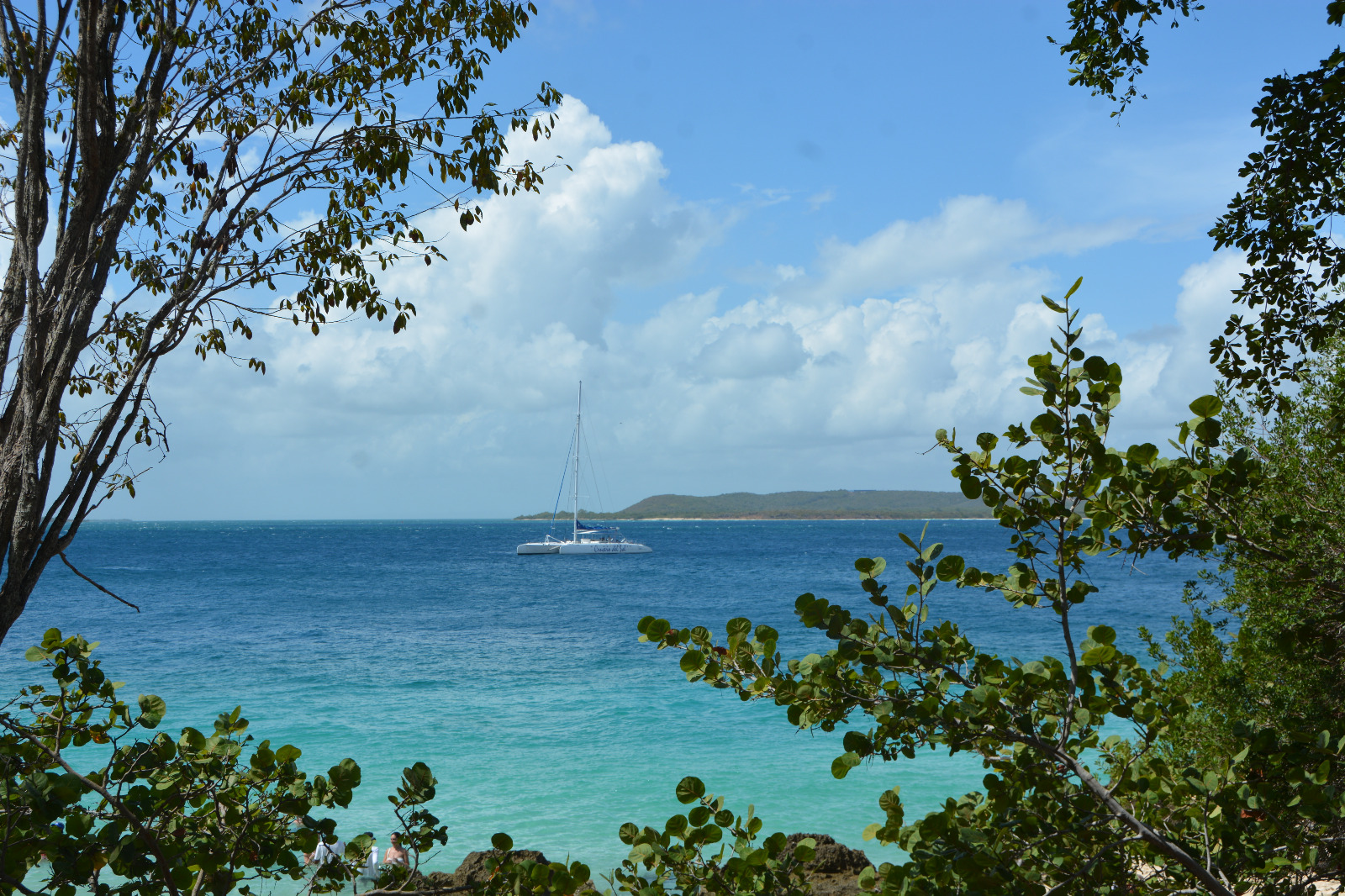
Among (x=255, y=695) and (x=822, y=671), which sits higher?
(x=822, y=671)

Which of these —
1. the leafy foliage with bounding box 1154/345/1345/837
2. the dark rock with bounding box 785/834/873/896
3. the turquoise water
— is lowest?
the turquoise water

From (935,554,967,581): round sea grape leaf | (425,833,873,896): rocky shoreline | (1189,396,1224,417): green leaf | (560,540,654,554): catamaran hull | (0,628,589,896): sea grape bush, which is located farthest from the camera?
(560,540,654,554): catamaran hull

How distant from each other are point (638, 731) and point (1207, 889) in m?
17.1

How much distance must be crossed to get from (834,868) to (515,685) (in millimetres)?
14323

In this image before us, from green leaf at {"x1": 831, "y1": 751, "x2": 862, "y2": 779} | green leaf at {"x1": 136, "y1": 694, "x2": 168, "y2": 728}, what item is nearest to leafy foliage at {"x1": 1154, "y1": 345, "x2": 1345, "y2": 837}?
green leaf at {"x1": 831, "y1": 751, "x2": 862, "y2": 779}

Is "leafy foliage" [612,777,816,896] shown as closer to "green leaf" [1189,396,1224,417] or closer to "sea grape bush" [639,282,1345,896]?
"sea grape bush" [639,282,1345,896]

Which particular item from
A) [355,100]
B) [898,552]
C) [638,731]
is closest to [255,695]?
[638,731]

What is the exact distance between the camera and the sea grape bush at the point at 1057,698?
2.00 m

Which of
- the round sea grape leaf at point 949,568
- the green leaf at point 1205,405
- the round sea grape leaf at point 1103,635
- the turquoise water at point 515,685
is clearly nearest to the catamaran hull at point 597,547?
the turquoise water at point 515,685

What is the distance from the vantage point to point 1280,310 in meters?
4.45

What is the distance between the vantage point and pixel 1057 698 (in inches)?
85.7

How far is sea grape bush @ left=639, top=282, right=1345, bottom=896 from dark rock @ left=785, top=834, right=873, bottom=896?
757cm

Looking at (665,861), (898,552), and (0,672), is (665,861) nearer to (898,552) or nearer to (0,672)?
(0,672)

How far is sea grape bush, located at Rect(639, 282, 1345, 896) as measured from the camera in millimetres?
1998
